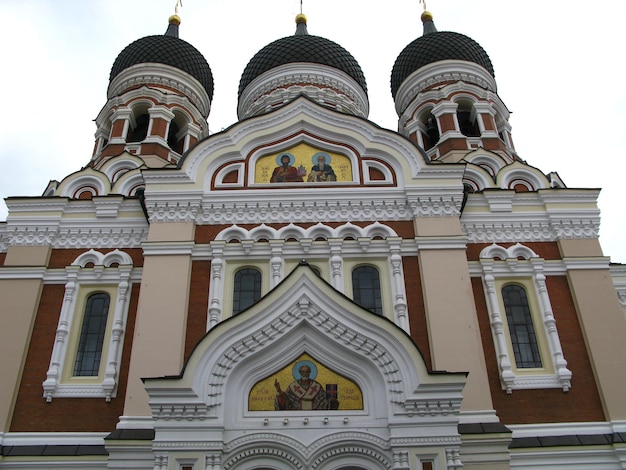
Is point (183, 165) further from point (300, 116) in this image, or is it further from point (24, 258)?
point (24, 258)

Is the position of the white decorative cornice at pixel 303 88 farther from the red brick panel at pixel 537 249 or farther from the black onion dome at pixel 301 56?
the red brick panel at pixel 537 249

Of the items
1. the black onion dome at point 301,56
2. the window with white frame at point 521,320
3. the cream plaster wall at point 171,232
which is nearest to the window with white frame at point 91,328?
the cream plaster wall at point 171,232

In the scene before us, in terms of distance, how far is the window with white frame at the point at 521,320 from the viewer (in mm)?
10531

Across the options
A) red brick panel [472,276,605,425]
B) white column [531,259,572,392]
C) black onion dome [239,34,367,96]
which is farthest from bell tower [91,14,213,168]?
red brick panel [472,276,605,425]

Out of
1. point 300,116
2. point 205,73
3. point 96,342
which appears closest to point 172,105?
point 205,73

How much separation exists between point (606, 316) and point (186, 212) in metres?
8.18

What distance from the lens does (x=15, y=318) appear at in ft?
36.7

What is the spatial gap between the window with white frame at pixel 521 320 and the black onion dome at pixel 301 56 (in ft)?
33.6

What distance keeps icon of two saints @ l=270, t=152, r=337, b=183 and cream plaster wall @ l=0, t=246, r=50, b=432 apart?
490 cm

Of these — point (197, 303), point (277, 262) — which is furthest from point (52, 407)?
point (277, 262)

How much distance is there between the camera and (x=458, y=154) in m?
15.8

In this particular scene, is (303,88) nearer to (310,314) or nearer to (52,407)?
(310,314)

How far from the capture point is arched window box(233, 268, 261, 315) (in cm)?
1112

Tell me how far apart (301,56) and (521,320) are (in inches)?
469
